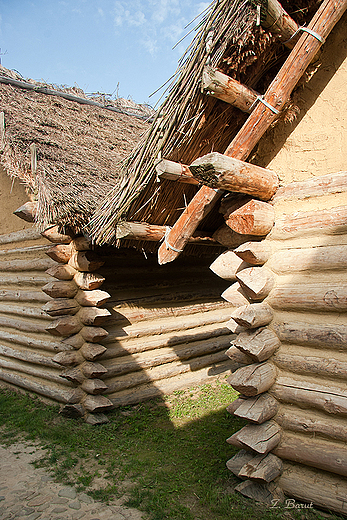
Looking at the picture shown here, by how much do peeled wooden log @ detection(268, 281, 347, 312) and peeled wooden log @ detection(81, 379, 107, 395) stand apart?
9.02ft

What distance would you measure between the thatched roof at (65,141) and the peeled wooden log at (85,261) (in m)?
0.55

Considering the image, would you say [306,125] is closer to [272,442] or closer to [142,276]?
[272,442]

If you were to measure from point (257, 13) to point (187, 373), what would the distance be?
16.3 feet

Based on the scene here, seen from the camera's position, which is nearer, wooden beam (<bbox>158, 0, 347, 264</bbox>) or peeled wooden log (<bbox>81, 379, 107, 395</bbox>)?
wooden beam (<bbox>158, 0, 347, 264</bbox>)

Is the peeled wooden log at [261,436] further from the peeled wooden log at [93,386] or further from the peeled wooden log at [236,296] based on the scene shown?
the peeled wooden log at [93,386]

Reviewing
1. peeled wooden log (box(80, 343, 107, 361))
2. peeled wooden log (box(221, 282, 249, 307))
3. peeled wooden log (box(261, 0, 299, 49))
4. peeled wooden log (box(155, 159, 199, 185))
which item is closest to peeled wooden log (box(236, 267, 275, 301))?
peeled wooden log (box(221, 282, 249, 307))

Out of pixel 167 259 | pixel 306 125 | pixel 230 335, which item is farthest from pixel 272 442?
pixel 230 335

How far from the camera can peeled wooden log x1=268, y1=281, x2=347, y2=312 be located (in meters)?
2.86

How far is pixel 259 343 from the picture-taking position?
3078 mm

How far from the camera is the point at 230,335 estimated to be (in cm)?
718

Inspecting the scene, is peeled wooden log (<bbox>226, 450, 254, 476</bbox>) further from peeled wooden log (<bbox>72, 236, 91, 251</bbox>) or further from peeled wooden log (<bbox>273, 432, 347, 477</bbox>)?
peeled wooden log (<bbox>72, 236, 91, 251</bbox>)

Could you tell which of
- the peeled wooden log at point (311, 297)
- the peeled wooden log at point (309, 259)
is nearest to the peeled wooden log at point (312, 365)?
the peeled wooden log at point (311, 297)

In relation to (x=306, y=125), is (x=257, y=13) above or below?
above

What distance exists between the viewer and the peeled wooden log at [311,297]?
286 cm
